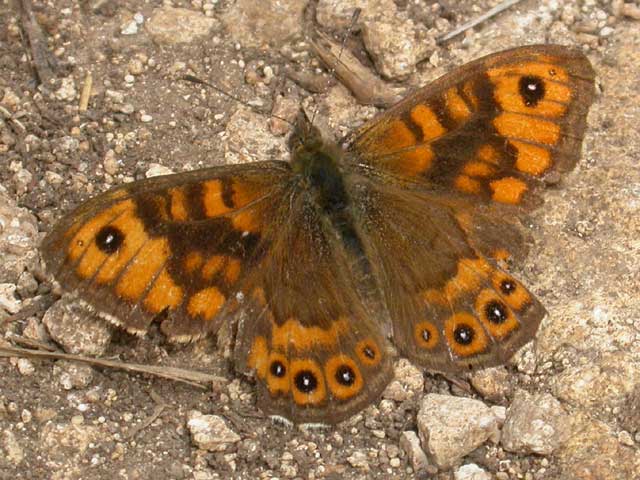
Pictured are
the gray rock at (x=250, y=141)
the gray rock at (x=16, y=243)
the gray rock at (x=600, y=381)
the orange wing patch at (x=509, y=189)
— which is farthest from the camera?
the gray rock at (x=250, y=141)

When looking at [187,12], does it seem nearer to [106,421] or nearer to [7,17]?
[7,17]

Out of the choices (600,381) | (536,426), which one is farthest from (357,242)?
(600,381)

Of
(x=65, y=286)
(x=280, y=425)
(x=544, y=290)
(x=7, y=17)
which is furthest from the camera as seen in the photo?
(x=7, y=17)

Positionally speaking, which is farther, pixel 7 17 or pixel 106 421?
pixel 7 17

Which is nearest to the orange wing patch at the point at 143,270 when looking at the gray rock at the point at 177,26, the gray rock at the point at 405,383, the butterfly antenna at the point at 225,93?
the butterfly antenna at the point at 225,93

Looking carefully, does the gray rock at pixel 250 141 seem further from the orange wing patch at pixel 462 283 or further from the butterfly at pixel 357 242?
the orange wing patch at pixel 462 283

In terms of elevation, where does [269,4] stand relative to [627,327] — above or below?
above

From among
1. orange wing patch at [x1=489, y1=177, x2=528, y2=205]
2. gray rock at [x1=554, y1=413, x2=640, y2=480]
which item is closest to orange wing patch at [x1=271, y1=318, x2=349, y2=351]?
orange wing patch at [x1=489, y1=177, x2=528, y2=205]

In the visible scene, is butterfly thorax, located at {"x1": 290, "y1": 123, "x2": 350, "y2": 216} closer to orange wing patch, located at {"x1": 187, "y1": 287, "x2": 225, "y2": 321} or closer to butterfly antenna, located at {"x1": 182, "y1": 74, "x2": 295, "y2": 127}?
butterfly antenna, located at {"x1": 182, "y1": 74, "x2": 295, "y2": 127}

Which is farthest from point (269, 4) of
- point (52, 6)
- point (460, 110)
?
point (460, 110)
